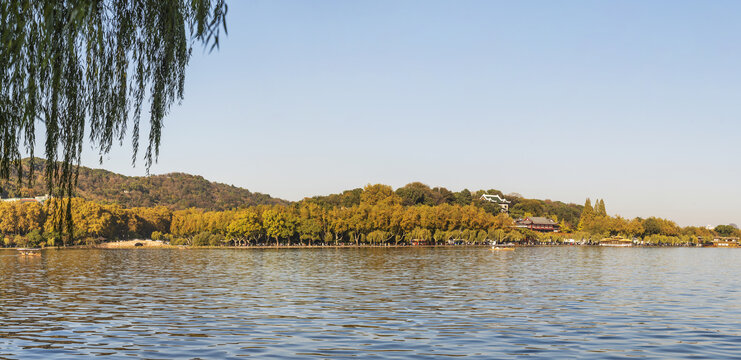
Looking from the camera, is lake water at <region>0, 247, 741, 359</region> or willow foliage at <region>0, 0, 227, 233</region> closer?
willow foliage at <region>0, 0, 227, 233</region>

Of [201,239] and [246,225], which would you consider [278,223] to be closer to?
[246,225]

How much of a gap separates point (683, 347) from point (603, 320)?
24.0ft

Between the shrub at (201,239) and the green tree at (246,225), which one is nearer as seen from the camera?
the green tree at (246,225)

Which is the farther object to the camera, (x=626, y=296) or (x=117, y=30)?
(x=626, y=296)

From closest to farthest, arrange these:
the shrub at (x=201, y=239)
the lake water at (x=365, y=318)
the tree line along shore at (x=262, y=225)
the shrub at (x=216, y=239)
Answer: the lake water at (x=365, y=318), the tree line along shore at (x=262, y=225), the shrub at (x=216, y=239), the shrub at (x=201, y=239)

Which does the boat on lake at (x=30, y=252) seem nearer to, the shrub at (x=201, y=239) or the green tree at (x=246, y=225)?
the green tree at (x=246, y=225)

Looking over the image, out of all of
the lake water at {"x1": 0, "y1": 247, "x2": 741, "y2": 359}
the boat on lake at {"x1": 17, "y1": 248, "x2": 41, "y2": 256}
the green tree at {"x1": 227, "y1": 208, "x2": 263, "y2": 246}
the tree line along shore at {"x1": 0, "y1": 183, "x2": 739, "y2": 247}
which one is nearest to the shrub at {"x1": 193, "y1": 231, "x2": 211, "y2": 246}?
the tree line along shore at {"x1": 0, "y1": 183, "x2": 739, "y2": 247}

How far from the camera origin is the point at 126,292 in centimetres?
4556

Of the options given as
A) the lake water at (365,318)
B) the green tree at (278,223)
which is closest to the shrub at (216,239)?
the green tree at (278,223)

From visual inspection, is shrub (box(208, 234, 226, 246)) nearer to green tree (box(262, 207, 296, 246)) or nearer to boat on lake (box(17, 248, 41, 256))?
green tree (box(262, 207, 296, 246))

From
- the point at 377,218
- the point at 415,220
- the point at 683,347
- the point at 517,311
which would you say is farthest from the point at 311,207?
the point at 683,347

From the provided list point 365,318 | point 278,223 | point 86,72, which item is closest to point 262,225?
point 278,223

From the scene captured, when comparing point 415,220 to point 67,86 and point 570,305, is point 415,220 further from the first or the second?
point 67,86

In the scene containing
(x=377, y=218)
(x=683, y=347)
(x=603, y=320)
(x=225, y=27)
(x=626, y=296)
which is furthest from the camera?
(x=377, y=218)
